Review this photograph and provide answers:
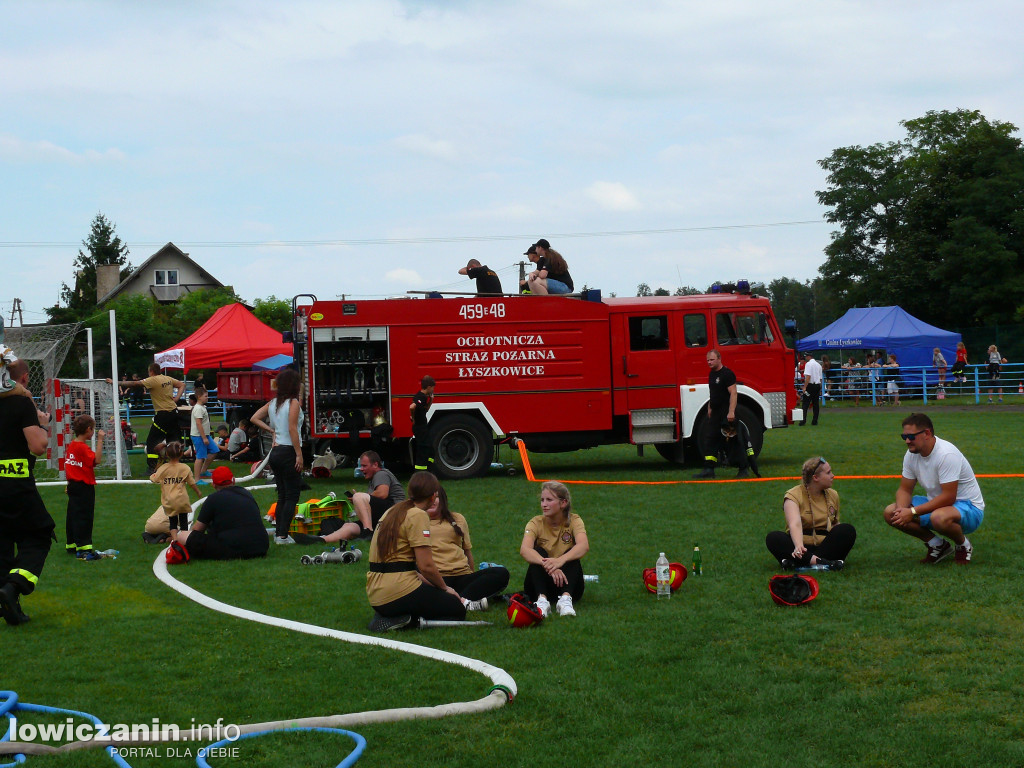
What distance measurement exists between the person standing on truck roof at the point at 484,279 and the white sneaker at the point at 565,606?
10.8 m

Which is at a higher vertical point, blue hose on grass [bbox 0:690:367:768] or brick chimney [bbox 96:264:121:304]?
brick chimney [bbox 96:264:121:304]

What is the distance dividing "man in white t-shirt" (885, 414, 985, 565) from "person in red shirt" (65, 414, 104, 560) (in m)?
7.57

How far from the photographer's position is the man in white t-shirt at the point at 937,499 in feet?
29.6

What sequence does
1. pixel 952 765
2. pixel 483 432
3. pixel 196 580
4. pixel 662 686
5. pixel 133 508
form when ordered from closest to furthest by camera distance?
pixel 952 765 → pixel 662 686 → pixel 196 580 → pixel 133 508 → pixel 483 432

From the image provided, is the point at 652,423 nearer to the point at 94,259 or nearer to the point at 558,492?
the point at 558,492

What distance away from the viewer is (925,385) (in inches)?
1468

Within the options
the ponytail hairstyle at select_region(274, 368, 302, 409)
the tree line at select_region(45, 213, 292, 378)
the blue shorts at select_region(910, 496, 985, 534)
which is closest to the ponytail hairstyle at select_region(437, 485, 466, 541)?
the ponytail hairstyle at select_region(274, 368, 302, 409)

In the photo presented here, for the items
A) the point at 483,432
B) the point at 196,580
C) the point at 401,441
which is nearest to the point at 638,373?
the point at 483,432

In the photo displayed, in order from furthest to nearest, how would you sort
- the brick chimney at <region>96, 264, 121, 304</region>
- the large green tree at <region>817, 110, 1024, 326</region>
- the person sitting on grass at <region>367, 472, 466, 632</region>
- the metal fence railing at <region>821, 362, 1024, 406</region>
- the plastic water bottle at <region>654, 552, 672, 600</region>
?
the brick chimney at <region>96, 264, 121, 304</region> → the large green tree at <region>817, 110, 1024, 326</region> → the metal fence railing at <region>821, 362, 1024, 406</region> → the plastic water bottle at <region>654, 552, 672, 600</region> → the person sitting on grass at <region>367, 472, 466, 632</region>

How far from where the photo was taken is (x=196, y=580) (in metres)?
9.81

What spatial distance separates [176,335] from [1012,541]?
54005 mm

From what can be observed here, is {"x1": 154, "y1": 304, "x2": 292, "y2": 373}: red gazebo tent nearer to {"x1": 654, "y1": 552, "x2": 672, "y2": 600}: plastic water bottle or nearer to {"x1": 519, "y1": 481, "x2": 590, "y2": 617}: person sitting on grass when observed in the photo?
{"x1": 519, "y1": 481, "x2": 590, "y2": 617}: person sitting on grass

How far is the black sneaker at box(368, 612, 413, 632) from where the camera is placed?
24.8 feet

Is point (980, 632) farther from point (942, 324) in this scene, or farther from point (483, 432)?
point (942, 324)
